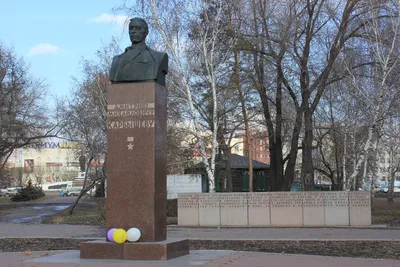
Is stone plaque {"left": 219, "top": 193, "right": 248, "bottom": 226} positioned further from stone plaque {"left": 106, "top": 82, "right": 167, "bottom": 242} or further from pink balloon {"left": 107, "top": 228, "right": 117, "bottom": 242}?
pink balloon {"left": 107, "top": 228, "right": 117, "bottom": 242}

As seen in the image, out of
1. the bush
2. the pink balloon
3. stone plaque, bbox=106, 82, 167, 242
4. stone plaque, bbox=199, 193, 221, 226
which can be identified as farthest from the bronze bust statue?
the bush

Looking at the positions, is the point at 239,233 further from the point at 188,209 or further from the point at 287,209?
the point at 188,209

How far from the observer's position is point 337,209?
19.2 metres

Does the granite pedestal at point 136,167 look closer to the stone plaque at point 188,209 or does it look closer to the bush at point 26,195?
the stone plaque at point 188,209

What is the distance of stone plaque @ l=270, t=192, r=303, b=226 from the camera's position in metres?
19.2

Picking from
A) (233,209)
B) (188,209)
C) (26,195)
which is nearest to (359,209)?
(233,209)

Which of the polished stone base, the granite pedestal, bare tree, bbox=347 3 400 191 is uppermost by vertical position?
bare tree, bbox=347 3 400 191

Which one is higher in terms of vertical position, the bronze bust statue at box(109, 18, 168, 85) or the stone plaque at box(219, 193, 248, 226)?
the bronze bust statue at box(109, 18, 168, 85)

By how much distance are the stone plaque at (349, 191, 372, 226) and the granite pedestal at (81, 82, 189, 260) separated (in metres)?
10.9

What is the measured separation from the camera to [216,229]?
1875 centimetres

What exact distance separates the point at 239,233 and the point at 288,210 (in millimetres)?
2941

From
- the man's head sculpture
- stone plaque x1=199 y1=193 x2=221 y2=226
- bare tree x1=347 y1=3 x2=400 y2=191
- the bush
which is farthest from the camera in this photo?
the bush

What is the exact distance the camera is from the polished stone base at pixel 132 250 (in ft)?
29.8

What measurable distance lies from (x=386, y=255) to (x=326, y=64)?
14613 mm
